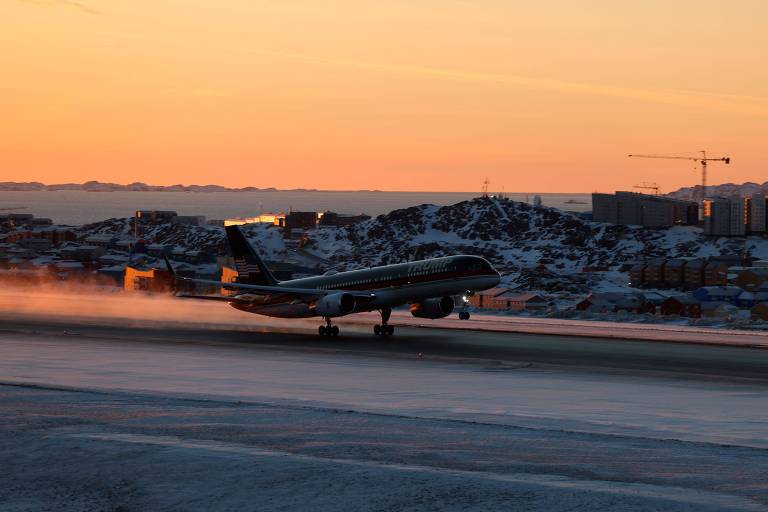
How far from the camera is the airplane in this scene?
60938 mm

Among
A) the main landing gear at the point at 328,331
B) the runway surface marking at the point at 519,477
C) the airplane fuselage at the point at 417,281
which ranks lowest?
the main landing gear at the point at 328,331

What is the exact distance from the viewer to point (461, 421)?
27875 mm

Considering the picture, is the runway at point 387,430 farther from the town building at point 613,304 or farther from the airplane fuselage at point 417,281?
the town building at point 613,304

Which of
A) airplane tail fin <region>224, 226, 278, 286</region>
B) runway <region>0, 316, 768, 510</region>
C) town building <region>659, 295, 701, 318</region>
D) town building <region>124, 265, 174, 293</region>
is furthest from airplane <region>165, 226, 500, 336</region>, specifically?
town building <region>659, 295, 701, 318</region>

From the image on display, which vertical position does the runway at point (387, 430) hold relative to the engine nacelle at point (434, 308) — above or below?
below

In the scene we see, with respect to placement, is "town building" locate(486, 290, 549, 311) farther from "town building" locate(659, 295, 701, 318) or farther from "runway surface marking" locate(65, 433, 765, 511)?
"runway surface marking" locate(65, 433, 765, 511)

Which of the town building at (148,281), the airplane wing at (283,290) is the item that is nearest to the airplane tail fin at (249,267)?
the airplane wing at (283,290)

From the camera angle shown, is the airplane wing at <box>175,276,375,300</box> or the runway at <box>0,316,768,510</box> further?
the airplane wing at <box>175,276,375,300</box>

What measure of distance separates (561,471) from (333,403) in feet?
40.6

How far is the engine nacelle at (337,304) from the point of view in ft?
201

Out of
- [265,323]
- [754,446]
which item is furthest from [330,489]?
[265,323]

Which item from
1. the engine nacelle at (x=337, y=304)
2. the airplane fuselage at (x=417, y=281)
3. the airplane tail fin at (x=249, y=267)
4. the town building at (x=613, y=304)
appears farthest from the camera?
the town building at (x=613, y=304)

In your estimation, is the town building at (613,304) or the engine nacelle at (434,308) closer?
the engine nacelle at (434,308)

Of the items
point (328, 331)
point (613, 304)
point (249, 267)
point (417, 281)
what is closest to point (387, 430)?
point (417, 281)
